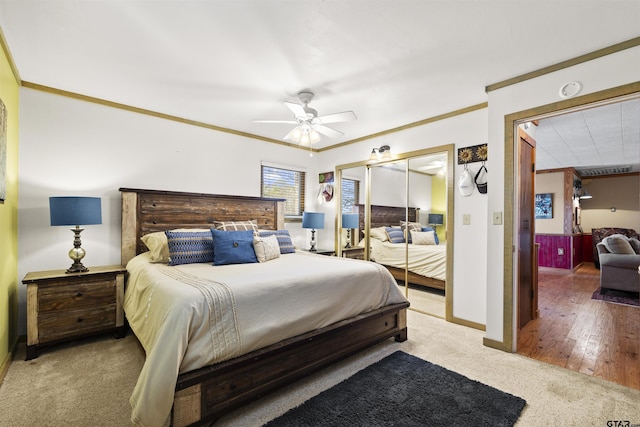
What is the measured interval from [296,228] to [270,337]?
3121 millimetres

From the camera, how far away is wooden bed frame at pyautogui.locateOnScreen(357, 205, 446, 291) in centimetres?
377

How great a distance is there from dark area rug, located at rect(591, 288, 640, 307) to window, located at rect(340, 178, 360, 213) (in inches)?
154

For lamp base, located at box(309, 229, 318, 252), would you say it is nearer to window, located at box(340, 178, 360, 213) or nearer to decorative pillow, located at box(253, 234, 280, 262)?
window, located at box(340, 178, 360, 213)

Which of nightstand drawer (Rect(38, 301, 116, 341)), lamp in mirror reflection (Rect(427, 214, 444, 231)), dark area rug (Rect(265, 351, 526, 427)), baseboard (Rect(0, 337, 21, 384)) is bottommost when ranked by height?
dark area rug (Rect(265, 351, 526, 427))

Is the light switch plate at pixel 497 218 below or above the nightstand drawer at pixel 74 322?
above

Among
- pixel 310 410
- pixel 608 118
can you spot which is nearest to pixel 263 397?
pixel 310 410

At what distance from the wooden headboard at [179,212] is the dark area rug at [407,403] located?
2584 millimetres

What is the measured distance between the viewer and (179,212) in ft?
11.8

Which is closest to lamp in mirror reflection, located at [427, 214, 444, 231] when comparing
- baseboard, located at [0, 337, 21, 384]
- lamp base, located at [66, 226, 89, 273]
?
lamp base, located at [66, 226, 89, 273]

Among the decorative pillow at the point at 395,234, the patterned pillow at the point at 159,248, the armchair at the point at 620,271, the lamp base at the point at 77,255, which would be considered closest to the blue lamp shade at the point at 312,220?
the decorative pillow at the point at 395,234

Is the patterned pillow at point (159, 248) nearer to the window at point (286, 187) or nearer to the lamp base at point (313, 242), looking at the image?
the window at point (286, 187)

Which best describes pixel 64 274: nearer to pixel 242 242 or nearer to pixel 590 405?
pixel 242 242

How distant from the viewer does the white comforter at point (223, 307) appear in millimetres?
1499

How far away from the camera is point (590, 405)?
6.09 ft
